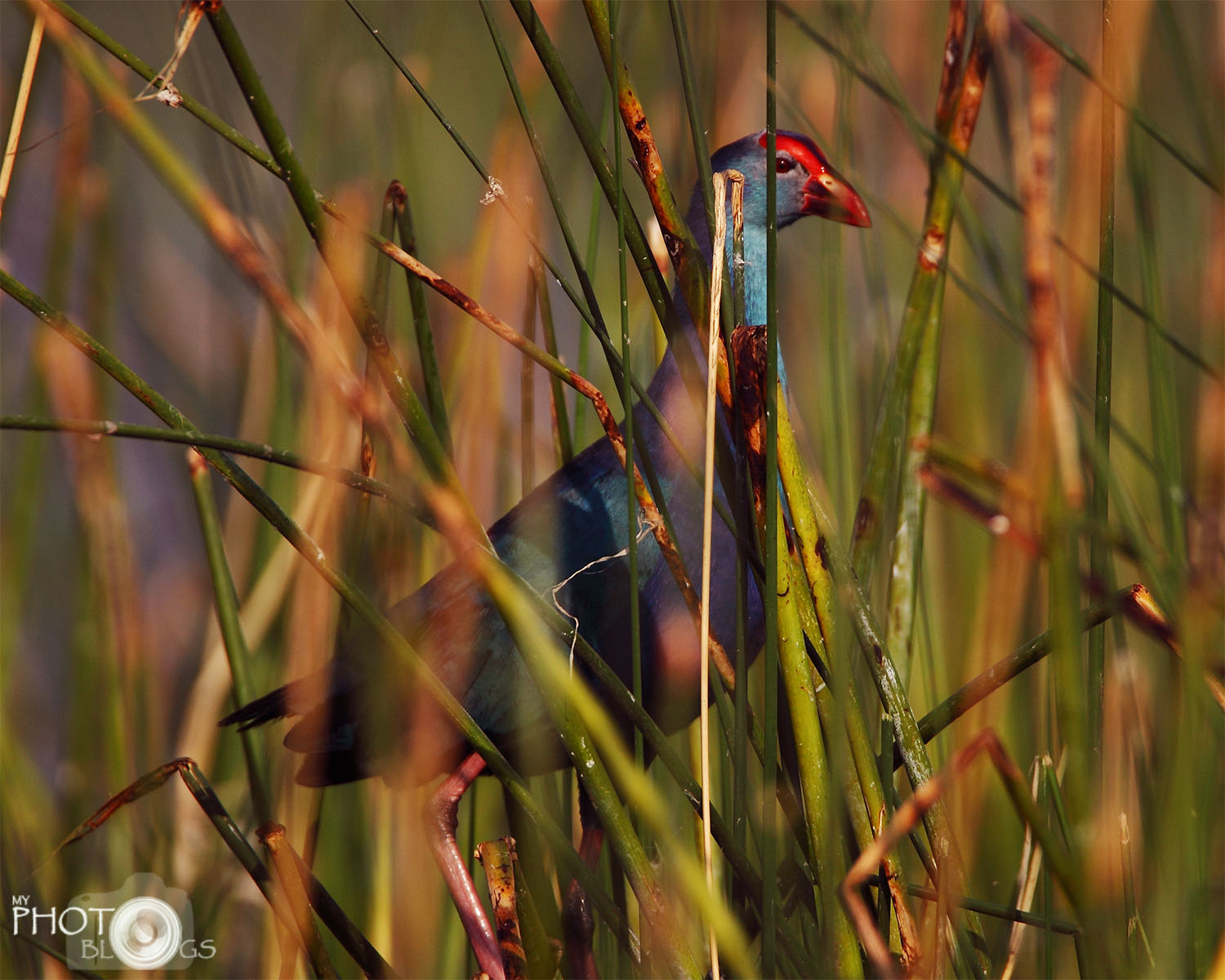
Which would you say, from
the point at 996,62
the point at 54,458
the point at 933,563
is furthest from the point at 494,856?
the point at 54,458

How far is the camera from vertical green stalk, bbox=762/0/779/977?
657 mm

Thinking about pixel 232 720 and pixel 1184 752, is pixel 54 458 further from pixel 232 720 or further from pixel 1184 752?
pixel 1184 752

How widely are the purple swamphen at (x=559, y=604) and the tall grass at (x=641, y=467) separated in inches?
2.3

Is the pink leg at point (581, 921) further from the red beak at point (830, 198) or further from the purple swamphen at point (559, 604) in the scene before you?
the red beak at point (830, 198)

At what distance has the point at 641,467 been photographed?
1183mm

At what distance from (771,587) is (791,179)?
1123 mm

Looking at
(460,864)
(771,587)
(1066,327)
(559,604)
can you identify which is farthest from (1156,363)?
(460,864)

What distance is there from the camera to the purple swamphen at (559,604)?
1.30 meters

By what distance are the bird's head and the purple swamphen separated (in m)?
0.12

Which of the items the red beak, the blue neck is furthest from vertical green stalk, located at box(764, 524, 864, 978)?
the red beak

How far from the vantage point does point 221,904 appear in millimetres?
1266

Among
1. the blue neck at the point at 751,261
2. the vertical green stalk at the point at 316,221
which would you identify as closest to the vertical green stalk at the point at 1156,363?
the vertical green stalk at the point at 316,221

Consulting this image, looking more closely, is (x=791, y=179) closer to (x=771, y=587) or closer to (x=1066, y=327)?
(x=1066, y=327)

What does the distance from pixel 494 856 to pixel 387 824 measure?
0.41m
